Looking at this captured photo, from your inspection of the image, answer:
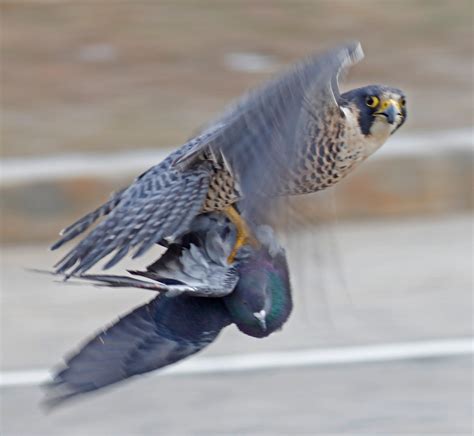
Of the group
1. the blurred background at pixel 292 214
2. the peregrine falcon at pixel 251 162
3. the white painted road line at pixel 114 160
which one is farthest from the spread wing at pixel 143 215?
the white painted road line at pixel 114 160

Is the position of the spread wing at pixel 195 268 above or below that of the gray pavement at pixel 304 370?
above

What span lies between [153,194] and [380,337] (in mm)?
3226

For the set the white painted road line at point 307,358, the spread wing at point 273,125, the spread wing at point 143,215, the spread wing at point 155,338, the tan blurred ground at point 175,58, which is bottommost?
the white painted road line at point 307,358

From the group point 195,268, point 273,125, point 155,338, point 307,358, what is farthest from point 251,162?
point 307,358

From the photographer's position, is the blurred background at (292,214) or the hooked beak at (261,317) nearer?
the hooked beak at (261,317)

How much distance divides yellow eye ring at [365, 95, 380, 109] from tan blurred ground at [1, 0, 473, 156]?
15.7 feet

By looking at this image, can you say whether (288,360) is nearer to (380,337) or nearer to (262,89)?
(380,337)

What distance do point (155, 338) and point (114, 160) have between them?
5021 mm

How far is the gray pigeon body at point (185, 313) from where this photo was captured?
88.8 inches

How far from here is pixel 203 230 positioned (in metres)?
2.55

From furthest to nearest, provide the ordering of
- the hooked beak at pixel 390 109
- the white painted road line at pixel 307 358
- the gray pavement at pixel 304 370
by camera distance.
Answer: the white painted road line at pixel 307 358 → the gray pavement at pixel 304 370 → the hooked beak at pixel 390 109

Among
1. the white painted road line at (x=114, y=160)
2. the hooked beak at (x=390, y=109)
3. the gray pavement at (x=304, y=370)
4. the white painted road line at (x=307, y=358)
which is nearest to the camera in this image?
the hooked beak at (x=390, y=109)

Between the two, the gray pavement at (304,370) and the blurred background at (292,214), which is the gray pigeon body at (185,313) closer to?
the blurred background at (292,214)

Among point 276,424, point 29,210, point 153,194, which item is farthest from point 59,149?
point 153,194
